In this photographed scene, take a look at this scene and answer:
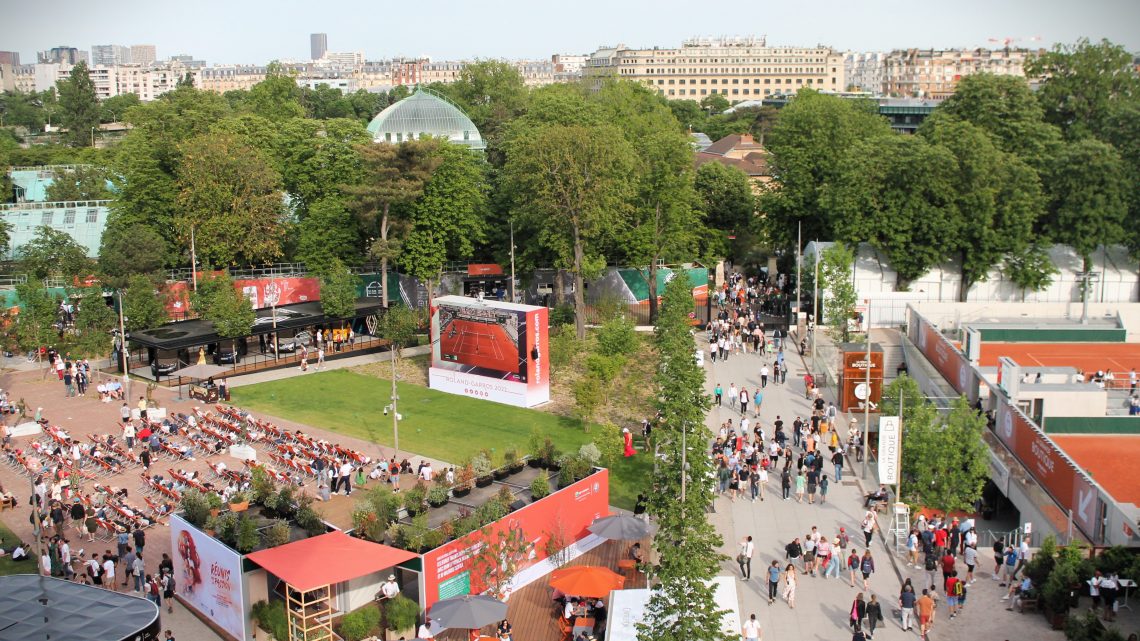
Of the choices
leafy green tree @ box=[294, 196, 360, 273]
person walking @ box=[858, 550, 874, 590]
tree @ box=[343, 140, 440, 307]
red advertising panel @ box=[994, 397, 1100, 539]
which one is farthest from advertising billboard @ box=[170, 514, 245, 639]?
leafy green tree @ box=[294, 196, 360, 273]

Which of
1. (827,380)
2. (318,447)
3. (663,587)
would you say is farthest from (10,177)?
(663,587)

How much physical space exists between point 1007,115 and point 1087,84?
8.13 m

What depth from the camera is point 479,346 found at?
4084 cm

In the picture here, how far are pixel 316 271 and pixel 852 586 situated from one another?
Answer: 120ft

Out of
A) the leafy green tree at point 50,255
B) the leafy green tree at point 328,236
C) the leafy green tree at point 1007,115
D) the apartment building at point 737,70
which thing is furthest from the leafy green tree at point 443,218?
the apartment building at point 737,70

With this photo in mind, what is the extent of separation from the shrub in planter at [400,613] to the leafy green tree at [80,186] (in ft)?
183

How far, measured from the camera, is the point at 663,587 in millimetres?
18125

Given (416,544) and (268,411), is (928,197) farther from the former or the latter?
(416,544)

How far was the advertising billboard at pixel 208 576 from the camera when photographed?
861 inches

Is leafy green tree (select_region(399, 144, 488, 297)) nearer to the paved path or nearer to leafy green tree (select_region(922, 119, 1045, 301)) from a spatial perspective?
leafy green tree (select_region(922, 119, 1045, 301))

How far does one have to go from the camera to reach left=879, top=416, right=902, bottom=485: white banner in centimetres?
2688

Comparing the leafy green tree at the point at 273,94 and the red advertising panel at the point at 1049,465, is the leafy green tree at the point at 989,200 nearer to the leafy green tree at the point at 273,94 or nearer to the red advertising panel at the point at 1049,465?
the red advertising panel at the point at 1049,465

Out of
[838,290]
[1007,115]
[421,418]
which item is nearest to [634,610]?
[421,418]

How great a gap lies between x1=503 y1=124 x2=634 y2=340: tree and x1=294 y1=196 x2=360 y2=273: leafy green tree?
32.2ft
